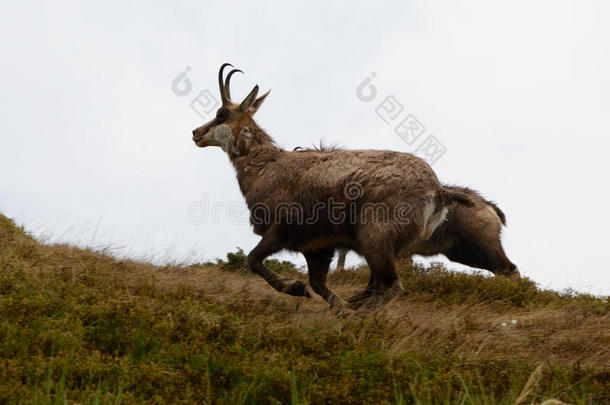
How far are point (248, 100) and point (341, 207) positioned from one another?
252 centimetres

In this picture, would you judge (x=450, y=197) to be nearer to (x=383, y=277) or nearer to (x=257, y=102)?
(x=383, y=277)

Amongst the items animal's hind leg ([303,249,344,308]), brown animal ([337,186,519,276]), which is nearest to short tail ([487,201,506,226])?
brown animal ([337,186,519,276])

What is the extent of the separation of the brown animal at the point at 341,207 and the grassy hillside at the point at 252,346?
506 mm

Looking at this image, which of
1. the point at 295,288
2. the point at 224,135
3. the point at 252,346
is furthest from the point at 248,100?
the point at 252,346

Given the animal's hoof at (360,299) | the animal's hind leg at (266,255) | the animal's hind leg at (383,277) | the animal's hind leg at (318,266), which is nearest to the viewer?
the animal's hind leg at (383,277)

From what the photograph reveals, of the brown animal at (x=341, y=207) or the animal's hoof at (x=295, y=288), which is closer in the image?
the brown animal at (x=341, y=207)

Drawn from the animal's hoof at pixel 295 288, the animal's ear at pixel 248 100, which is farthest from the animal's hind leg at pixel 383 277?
the animal's ear at pixel 248 100

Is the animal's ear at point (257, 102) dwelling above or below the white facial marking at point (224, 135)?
above

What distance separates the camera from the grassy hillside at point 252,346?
14.1 ft

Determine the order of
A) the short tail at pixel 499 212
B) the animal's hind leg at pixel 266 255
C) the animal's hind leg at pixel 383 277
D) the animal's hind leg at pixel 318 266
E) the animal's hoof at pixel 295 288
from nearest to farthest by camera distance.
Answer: the animal's hind leg at pixel 383 277 → the animal's hoof at pixel 295 288 → the animal's hind leg at pixel 266 255 → the animal's hind leg at pixel 318 266 → the short tail at pixel 499 212

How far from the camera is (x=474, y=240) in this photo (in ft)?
34.3

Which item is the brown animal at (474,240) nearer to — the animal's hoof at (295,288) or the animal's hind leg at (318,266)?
the animal's hind leg at (318,266)

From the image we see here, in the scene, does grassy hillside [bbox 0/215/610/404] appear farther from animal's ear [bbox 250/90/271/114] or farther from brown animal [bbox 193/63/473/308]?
animal's ear [bbox 250/90/271/114]

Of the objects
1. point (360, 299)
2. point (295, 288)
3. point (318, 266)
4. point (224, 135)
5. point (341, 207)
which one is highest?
point (224, 135)
